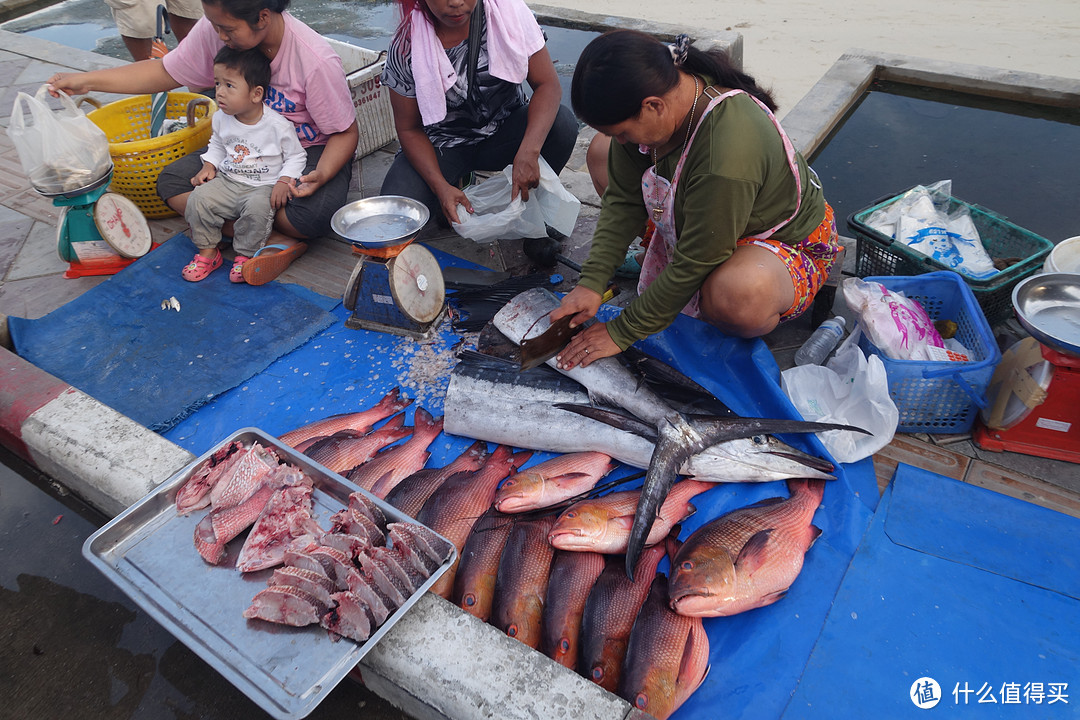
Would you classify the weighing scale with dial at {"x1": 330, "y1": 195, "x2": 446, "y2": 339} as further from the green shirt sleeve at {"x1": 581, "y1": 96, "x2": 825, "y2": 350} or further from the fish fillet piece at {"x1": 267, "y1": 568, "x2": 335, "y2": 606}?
the fish fillet piece at {"x1": 267, "y1": 568, "x2": 335, "y2": 606}

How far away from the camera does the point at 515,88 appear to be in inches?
152

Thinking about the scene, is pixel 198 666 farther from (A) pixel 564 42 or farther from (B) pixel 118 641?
(A) pixel 564 42

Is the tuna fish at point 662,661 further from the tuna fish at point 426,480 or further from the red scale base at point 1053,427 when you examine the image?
the red scale base at point 1053,427

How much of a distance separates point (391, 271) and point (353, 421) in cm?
75

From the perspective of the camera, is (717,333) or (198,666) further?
(717,333)

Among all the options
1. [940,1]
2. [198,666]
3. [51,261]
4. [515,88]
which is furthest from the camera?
[940,1]

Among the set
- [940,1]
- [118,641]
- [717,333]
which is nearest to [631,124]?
[717,333]

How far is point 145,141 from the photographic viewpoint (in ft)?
13.8

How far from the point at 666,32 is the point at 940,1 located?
3.41m

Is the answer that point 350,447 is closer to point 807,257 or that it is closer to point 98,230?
point 807,257

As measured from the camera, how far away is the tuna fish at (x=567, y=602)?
2074mm

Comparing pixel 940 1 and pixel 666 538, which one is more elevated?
pixel 940 1

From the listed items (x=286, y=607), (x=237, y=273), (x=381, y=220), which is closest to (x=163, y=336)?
(x=237, y=273)

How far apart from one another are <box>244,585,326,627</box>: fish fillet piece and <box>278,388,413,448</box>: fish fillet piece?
938 mm
